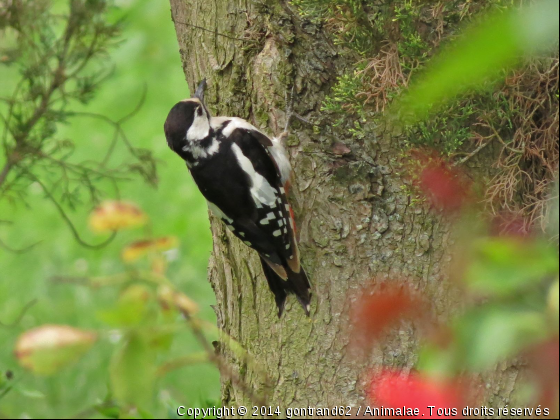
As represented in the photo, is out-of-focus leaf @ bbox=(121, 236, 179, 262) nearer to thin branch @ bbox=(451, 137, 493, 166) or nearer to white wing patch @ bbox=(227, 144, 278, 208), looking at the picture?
thin branch @ bbox=(451, 137, 493, 166)

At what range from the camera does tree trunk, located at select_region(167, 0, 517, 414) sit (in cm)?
261

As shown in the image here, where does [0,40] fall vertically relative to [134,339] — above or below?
above

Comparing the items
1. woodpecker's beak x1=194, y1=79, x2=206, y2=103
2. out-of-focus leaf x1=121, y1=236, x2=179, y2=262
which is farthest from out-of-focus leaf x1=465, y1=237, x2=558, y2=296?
woodpecker's beak x1=194, y1=79, x2=206, y2=103

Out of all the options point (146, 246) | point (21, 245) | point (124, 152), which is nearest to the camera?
point (146, 246)

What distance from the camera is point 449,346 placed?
2.60 feet

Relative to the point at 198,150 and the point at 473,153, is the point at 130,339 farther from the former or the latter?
the point at 198,150

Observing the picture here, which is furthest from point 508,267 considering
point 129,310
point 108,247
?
point 108,247

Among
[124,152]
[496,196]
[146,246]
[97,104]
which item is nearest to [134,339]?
[146,246]

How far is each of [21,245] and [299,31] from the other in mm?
3987

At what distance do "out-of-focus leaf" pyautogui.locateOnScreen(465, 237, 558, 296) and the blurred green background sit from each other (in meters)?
2.97

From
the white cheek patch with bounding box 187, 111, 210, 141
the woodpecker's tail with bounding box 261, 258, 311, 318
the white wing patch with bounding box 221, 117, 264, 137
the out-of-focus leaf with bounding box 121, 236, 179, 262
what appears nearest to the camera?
the out-of-focus leaf with bounding box 121, 236, 179, 262

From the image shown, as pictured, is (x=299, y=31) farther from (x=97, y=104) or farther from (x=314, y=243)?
(x=97, y=104)

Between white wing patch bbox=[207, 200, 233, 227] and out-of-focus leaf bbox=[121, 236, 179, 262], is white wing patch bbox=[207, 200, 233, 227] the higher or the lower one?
the higher one

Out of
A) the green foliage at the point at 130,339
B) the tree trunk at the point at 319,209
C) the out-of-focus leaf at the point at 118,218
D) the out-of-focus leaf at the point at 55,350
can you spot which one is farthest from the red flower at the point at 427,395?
the tree trunk at the point at 319,209
